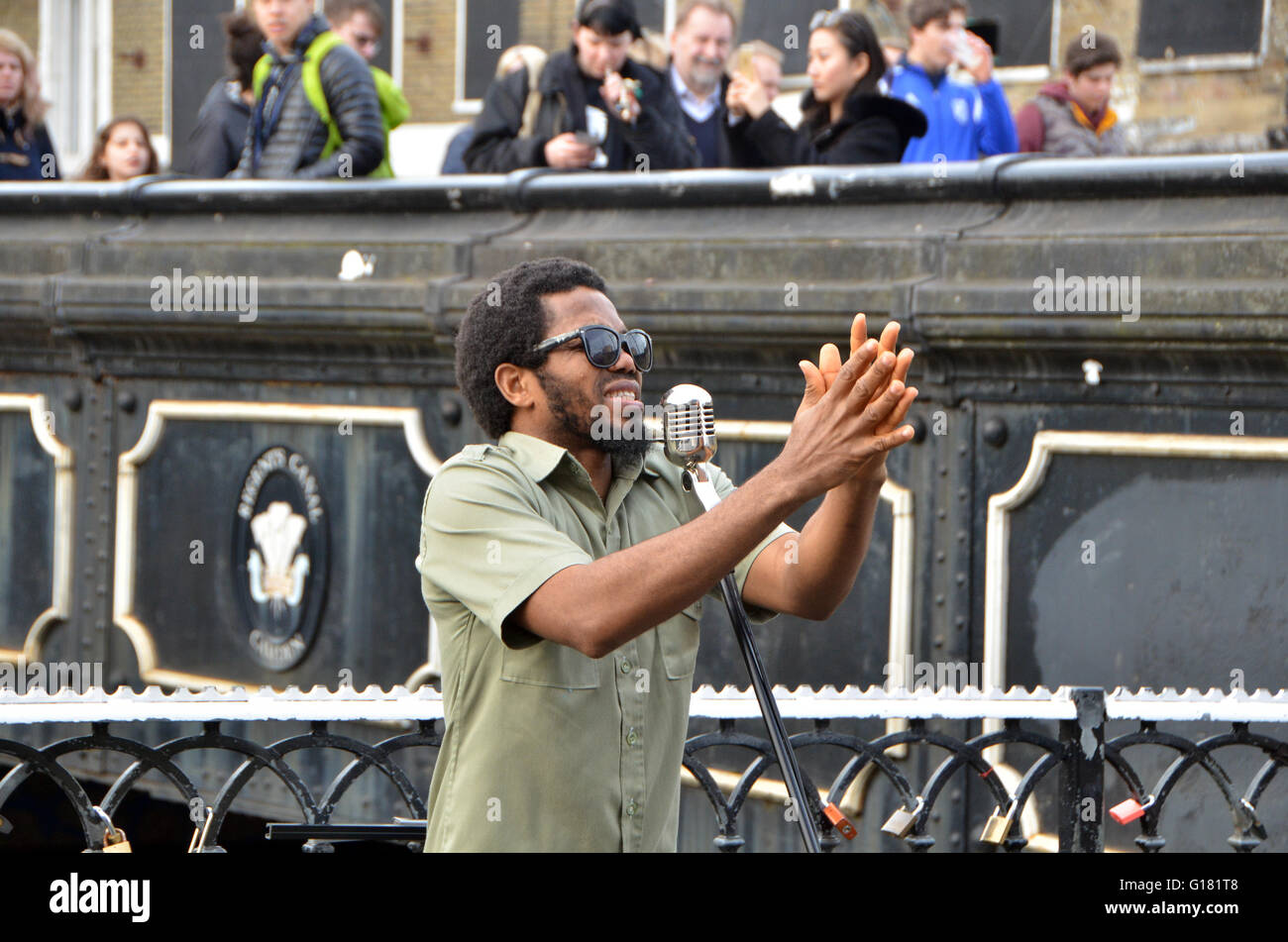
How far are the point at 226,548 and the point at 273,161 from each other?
5.05 ft

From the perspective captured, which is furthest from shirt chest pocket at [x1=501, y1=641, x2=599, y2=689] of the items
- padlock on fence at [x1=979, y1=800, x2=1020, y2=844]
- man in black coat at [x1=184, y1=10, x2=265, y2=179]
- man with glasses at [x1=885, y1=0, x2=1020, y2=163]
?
man in black coat at [x1=184, y1=10, x2=265, y2=179]

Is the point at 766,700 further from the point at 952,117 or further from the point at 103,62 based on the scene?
the point at 103,62

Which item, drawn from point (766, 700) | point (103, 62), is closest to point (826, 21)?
point (766, 700)

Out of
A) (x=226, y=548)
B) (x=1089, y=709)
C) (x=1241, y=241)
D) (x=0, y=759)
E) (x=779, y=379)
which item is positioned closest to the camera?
(x=1089, y=709)

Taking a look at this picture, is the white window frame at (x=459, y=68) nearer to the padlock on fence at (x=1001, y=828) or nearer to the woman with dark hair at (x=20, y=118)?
the woman with dark hair at (x=20, y=118)

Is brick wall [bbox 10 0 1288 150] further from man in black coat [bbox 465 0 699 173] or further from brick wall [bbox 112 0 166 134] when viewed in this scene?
man in black coat [bbox 465 0 699 173]

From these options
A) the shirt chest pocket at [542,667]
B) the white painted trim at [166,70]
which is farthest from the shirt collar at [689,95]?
the white painted trim at [166,70]

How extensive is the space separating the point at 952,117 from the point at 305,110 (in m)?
2.46

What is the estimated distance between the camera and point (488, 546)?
8.30 ft

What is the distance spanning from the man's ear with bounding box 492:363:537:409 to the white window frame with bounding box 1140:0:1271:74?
14.5 metres
